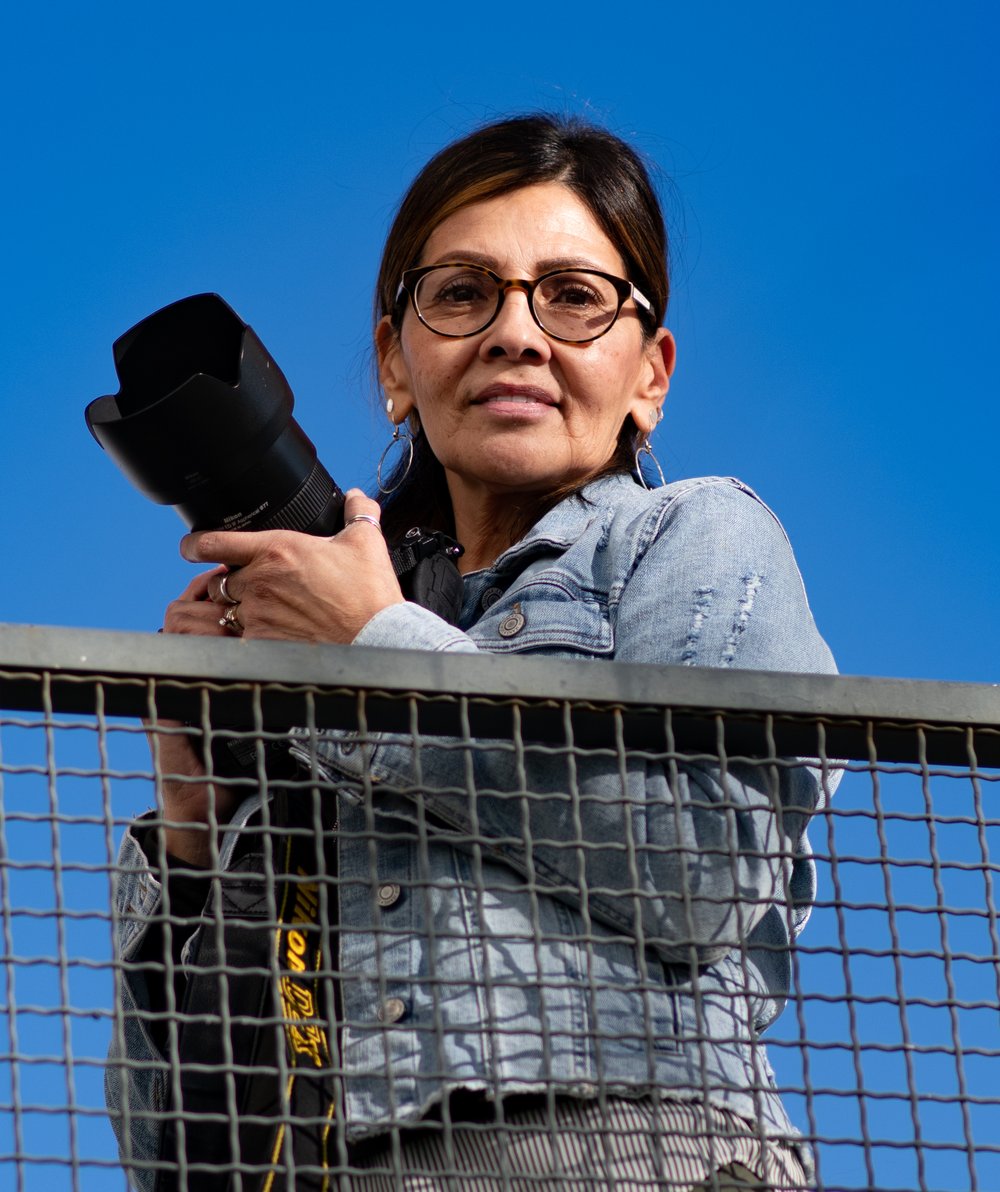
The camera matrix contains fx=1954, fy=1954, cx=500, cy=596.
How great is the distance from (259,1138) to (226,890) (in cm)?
33

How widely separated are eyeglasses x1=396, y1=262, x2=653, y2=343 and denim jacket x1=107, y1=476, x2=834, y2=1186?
43 centimetres

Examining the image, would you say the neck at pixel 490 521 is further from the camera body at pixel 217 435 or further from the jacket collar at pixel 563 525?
the camera body at pixel 217 435

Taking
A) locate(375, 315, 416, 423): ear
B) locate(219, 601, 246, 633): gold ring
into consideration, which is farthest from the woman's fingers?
locate(375, 315, 416, 423): ear

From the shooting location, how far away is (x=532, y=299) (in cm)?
266

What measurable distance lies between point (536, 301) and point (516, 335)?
0.23 ft

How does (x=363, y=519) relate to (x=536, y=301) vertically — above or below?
below

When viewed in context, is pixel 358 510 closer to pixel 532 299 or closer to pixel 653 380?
pixel 532 299

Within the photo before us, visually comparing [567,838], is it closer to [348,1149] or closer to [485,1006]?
[485,1006]

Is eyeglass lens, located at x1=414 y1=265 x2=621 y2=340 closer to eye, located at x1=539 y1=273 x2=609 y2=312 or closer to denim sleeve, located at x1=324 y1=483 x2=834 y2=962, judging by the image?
eye, located at x1=539 y1=273 x2=609 y2=312

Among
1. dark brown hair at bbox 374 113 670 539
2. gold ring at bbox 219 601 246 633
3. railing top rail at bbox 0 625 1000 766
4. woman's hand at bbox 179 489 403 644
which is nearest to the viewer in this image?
railing top rail at bbox 0 625 1000 766

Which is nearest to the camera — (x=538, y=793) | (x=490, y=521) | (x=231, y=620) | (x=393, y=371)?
(x=538, y=793)

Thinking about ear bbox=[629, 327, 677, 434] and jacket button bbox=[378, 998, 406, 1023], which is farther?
ear bbox=[629, 327, 677, 434]

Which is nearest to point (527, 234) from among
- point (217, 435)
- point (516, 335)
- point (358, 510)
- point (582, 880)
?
point (516, 335)

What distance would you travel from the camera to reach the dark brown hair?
2789 millimetres
